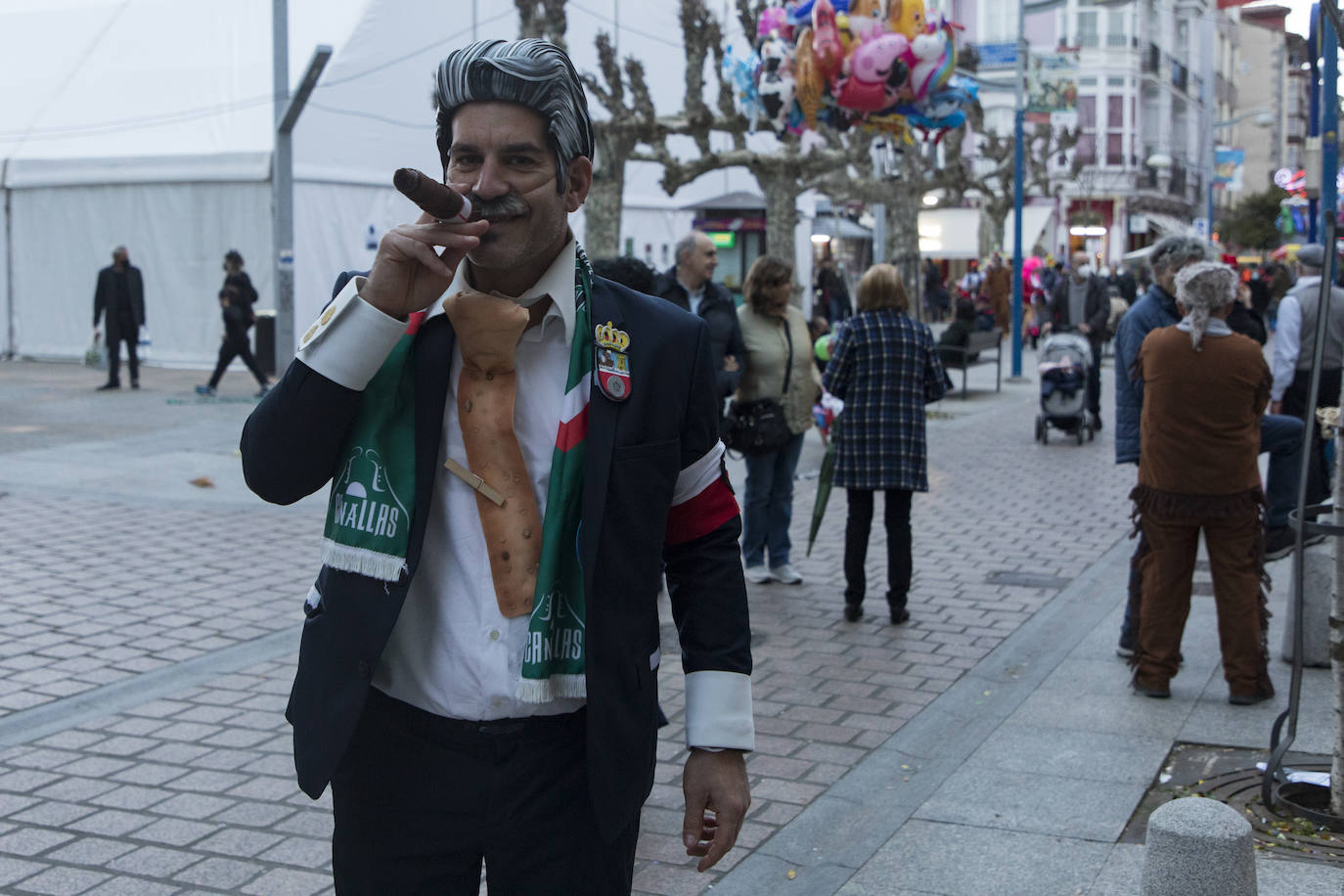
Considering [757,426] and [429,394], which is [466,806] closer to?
[429,394]

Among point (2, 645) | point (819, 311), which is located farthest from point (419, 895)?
point (819, 311)

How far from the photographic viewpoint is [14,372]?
71.7 ft

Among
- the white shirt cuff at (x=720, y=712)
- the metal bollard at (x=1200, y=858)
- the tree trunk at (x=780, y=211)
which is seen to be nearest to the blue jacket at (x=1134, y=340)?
the metal bollard at (x=1200, y=858)

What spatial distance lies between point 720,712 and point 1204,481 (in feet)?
13.4

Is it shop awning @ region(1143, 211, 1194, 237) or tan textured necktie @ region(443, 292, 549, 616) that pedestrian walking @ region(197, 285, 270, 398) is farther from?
shop awning @ region(1143, 211, 1194, 237)

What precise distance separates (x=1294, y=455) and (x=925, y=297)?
3406 cm

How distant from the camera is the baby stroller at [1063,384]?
47.0 feet

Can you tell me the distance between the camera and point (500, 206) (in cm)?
210

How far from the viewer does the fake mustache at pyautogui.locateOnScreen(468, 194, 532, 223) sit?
2084 millimetres

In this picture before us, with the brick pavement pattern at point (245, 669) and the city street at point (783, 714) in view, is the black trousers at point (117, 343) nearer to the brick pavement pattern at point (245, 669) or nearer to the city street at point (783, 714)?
the brick pavement pattern at point (245, 669)

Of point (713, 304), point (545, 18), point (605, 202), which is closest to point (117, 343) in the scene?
point (545, 18)

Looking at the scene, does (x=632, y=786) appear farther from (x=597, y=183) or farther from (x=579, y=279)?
(x=597, y=183)

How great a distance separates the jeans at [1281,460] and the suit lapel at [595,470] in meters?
6.03

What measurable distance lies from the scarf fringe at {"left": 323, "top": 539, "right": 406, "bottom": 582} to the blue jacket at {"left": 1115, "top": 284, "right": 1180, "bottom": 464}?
16.8ft
